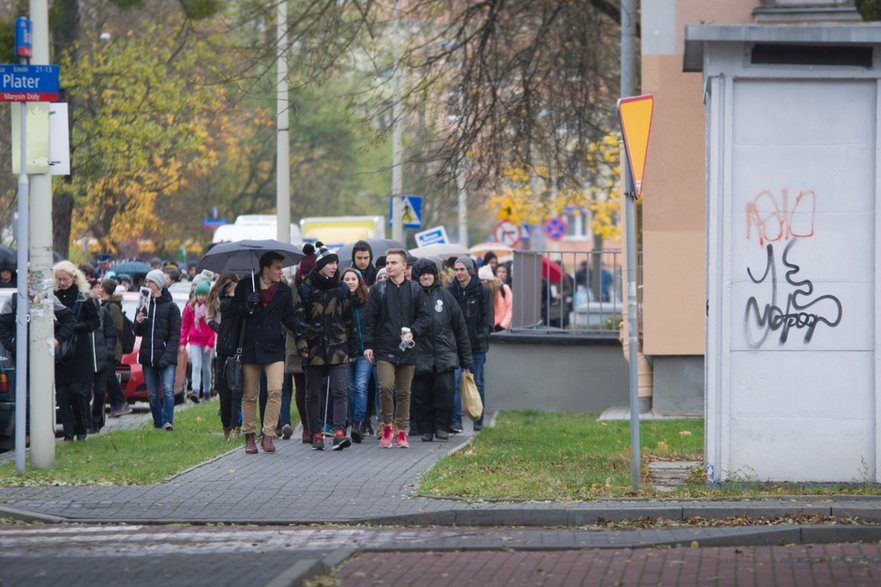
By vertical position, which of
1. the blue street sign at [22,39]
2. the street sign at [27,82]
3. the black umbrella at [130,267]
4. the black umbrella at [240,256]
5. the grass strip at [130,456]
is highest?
the blue street sign at [22,39]

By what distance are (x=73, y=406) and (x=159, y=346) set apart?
1761mm

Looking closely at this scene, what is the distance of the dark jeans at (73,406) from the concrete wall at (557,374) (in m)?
6.51

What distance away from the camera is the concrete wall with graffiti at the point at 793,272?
37.0 ft

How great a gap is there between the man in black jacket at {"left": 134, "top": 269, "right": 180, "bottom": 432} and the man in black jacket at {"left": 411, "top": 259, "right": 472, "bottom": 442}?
2995 millimetres

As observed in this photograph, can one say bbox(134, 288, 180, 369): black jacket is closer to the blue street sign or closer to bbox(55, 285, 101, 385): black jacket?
bbox(55, 285, 101, 385): black jacket

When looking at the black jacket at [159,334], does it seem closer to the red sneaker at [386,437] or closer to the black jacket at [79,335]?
the black jacket at [79,335]

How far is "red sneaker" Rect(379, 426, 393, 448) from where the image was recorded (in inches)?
599

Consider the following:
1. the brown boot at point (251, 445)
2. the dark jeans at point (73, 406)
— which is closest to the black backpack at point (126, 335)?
the dark jeans at point (73, 406)

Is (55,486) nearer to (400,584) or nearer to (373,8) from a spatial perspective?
(400,584)

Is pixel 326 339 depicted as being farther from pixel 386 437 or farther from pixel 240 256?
pixel 240 256

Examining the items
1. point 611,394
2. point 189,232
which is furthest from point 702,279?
point 189,232

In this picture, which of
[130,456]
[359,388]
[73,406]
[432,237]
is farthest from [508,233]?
[130,456]

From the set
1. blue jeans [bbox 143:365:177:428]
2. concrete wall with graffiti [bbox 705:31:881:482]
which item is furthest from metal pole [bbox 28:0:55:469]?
concrete wall with graffiti [bbox 705:31:881:482]

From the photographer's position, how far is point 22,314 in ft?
41.8
